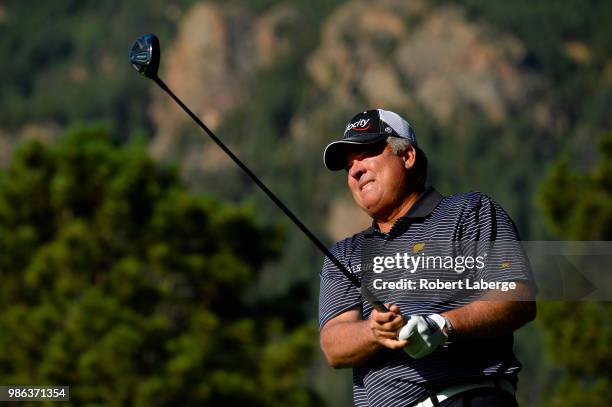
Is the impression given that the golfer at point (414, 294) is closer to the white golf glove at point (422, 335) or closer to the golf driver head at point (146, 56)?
the white golf glove at point (422, 335)

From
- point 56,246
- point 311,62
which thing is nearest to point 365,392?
point 56,246

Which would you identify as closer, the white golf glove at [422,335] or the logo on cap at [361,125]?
the white golf glove at [422,335]

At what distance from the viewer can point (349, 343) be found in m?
4.50

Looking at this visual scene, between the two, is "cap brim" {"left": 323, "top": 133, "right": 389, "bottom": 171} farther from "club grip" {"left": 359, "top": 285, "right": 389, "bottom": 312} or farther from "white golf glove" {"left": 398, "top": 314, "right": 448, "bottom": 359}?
"white golf glove" {"left": 398, "top": 314, "right": 448, "bottom": 359}

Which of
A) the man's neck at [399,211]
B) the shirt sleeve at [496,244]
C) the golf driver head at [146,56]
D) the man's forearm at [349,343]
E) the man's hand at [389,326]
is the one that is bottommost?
the man's hand at [389,326]

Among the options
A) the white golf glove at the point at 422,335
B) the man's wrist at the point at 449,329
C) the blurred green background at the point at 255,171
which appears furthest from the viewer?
the blurred green background at the point at 255,171

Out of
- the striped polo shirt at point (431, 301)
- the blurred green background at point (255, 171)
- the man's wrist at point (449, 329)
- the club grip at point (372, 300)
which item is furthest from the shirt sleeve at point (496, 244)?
the blurred green background at point (255, 171)

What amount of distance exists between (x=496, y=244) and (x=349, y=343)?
609 millimetres

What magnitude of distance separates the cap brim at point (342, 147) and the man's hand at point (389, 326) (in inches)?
29.8

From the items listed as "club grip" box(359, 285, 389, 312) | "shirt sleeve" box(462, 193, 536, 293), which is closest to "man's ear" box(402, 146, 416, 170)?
"shirt sleeve" box(462, 193, 536, 293)

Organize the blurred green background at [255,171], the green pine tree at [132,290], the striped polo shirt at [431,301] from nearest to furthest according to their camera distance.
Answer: the striped polo shirt at [431,301] < the green pine tree at [132,290] < the blurred green background at [255,171]

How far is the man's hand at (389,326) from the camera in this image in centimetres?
414

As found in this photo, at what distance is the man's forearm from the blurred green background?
782 inches

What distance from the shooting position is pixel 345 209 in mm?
138375
